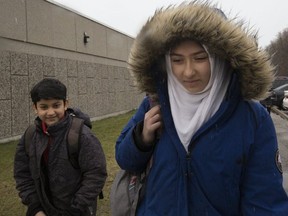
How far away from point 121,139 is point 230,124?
551mm

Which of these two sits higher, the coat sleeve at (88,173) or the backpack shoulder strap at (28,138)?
the backpack shoulder strap at (28,138)

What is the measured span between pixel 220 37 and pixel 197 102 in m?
0.29

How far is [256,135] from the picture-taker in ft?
5.43

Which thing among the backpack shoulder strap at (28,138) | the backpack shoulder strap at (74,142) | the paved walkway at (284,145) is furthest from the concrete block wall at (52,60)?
the backpack shoulder strap at (74,142)

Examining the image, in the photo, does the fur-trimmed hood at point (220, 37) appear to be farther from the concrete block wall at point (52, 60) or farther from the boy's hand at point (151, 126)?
the concrete block wall at point (52, 60)

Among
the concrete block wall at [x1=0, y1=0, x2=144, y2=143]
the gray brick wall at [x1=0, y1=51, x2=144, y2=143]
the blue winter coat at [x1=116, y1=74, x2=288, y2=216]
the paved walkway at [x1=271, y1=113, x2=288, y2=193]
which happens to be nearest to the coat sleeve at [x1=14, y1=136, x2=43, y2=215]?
the blue winter coat at [x1=116, y1=74, x2=288, y2=216]

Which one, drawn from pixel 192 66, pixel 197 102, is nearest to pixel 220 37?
pixel 192 66

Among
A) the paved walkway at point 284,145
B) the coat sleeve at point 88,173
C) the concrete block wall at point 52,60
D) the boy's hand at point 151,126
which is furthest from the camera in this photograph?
the concrete block wall at point 52,60

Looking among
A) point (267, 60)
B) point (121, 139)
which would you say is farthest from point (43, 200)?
point (267, 60)

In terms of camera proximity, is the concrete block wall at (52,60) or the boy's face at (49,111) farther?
the concrete block wall at (52,60)

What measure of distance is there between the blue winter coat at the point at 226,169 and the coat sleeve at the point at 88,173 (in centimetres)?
97

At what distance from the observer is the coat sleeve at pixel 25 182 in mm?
2732

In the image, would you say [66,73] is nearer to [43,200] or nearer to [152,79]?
[43,200]

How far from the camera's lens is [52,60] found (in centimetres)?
1130
